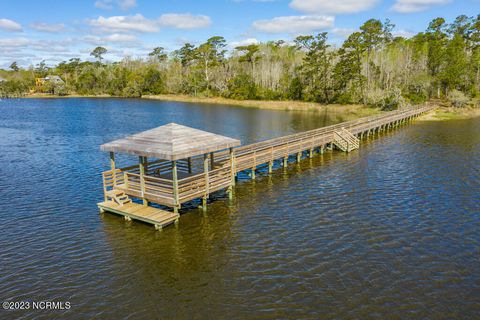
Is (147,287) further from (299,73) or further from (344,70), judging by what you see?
(299,73)

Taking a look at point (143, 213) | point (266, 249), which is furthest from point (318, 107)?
point (266, 249)

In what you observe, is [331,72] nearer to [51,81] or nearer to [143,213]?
[143,213]


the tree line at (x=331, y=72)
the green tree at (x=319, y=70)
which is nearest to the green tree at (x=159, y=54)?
the tree line at (x=331, y=72)

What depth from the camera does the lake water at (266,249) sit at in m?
13.1

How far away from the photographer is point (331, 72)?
9144 cm

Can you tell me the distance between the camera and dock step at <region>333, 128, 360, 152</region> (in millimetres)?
38688

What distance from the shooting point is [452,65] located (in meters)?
75.6

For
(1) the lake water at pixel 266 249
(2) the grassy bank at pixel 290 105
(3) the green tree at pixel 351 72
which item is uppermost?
(3) the green tree at pixel 351 72

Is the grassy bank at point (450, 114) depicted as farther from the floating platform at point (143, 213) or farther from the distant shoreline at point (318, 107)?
the floating platform at point (143, 213)

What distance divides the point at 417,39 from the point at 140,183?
318 ft

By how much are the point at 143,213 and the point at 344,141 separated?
87.4 ft

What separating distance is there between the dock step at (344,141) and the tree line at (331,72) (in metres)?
36.9

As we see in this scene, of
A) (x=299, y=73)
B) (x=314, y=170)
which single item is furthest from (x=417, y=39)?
(x=314, y=170)

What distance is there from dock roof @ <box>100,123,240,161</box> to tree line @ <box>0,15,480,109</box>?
61.2 metres
